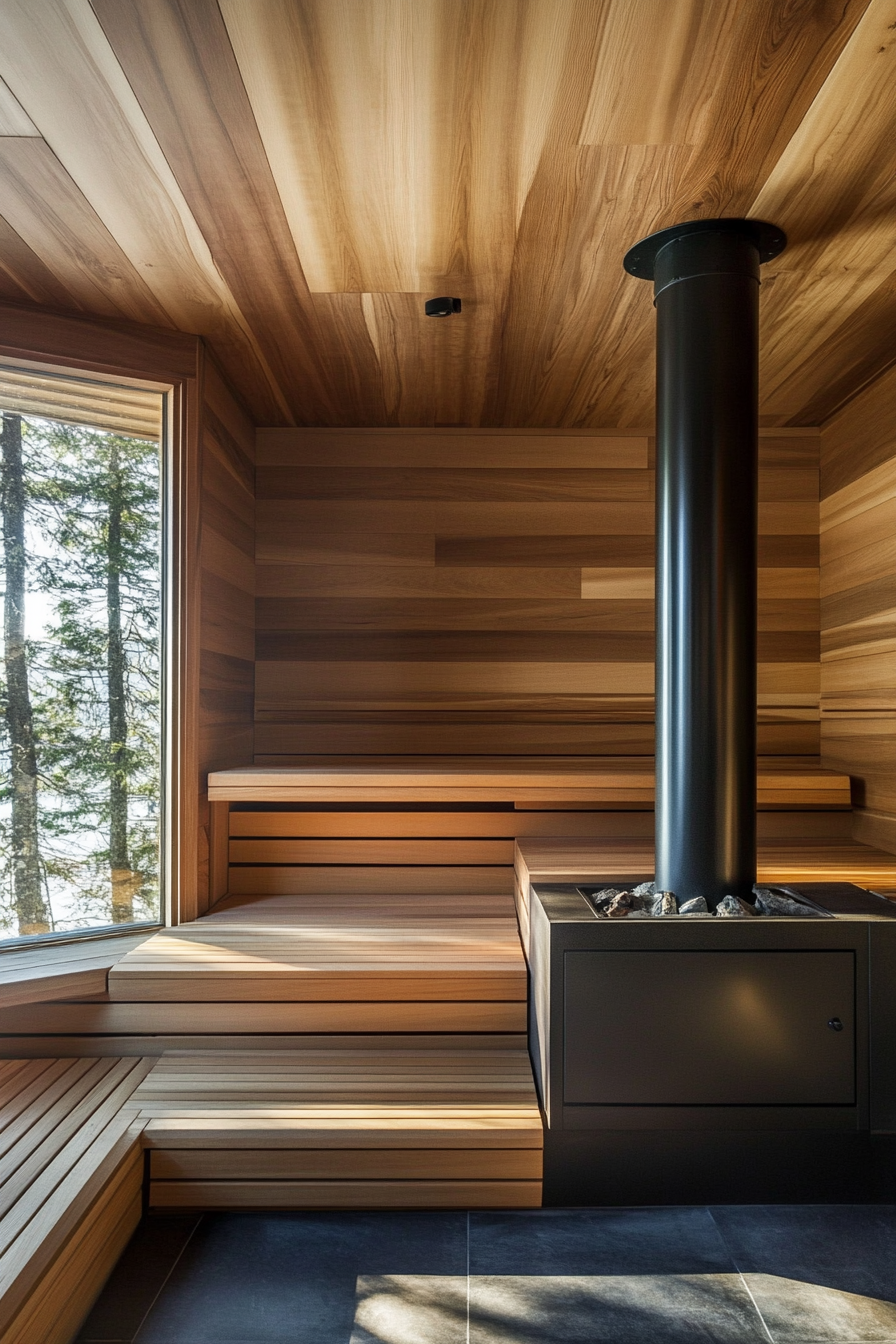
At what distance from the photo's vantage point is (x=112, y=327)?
2.70 metres

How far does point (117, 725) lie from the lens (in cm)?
263

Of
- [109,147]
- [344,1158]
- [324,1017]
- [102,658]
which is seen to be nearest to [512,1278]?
[344,1158]

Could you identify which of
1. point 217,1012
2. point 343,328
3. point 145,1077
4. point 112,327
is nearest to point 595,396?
point 343,328

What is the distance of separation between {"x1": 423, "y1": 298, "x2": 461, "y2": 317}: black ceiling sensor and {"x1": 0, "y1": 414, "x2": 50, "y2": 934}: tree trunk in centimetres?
125

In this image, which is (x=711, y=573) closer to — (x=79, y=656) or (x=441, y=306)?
(x=441, y=306)

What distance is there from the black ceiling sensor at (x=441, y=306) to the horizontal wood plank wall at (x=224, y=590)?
0.84m

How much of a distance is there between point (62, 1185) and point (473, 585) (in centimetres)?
261

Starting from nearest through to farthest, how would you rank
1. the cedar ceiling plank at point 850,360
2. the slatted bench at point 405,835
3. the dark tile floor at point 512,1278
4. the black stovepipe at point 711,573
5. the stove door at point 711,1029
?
the dark tile floor at point 512,1278 < the stove door at point 711,1029 < the black stovepipe at point 711,573 < the cedar ceiling plank at point 850,360 < the slatted bench at point 405,835

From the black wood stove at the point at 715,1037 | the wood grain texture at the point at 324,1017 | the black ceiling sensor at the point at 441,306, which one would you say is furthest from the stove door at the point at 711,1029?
the black ceiling sensor at the point at 441,306

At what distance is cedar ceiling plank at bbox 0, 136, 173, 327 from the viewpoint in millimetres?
1954

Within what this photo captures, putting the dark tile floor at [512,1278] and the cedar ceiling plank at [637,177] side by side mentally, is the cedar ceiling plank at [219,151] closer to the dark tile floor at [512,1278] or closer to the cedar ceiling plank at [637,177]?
the cedar ceiling plank at [637,177]

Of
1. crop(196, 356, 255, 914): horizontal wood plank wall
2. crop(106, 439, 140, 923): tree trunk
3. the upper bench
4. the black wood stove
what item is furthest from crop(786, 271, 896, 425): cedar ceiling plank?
crop(106, 439, 140, 923): tree trunk

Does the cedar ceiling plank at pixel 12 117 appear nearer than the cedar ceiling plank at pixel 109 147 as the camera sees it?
No

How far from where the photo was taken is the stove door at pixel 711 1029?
6.38ft
